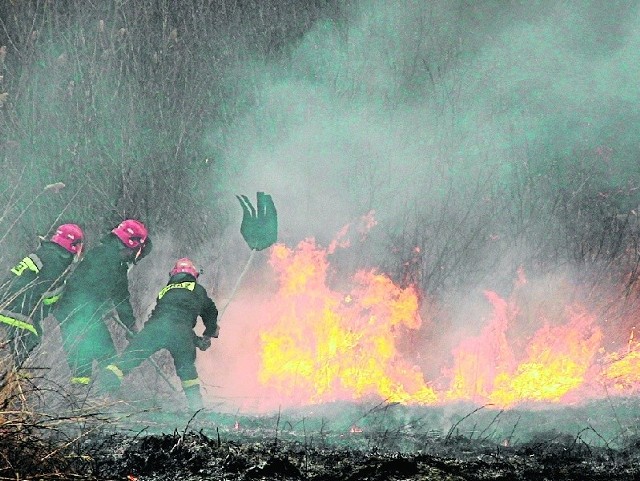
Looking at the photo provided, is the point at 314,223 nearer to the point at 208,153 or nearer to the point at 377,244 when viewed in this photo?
the point at 377,244

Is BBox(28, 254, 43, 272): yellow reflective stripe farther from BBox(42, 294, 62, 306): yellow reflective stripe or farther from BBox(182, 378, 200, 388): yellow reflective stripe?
BBox(182, 378, 200, 388): yellow reflective stripe

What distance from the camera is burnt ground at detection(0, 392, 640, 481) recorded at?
3.22 m

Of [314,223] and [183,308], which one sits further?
[314,223]

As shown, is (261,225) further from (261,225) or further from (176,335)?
(176,335)

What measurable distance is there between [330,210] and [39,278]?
5740 mm

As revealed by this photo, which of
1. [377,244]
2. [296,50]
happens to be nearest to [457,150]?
[377,244]

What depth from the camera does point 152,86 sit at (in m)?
13.3

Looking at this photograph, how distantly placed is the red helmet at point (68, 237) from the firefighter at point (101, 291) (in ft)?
1.07

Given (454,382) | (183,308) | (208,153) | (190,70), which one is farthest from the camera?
(190,70)

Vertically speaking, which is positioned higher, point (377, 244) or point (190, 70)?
point (190, 70)

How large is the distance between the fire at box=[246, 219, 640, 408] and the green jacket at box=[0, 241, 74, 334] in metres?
2.74

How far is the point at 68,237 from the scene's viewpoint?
7109mm

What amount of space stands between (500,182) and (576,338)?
377cm

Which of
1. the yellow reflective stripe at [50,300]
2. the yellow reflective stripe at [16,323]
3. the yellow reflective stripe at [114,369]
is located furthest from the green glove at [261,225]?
the yellow reflective stripe at [16,323]
